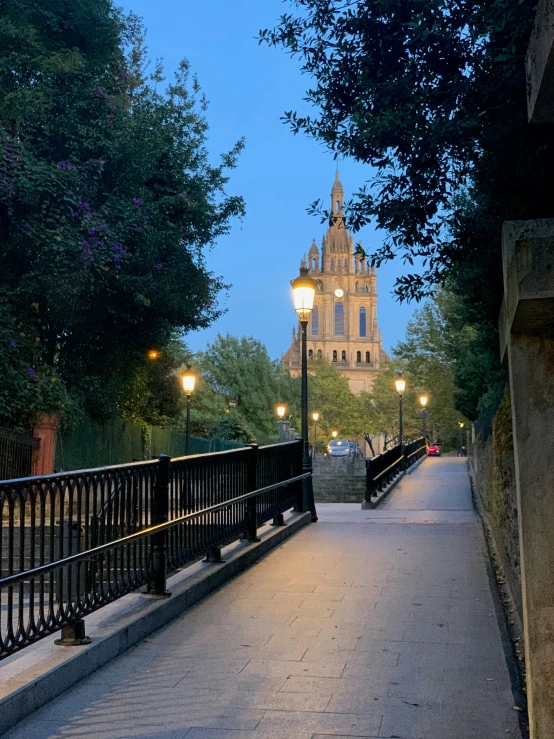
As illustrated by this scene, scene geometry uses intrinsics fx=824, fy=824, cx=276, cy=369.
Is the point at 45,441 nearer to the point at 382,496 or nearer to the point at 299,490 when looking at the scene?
the point at 382,496

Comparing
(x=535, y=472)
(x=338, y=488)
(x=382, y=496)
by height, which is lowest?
(x=338, y=488)

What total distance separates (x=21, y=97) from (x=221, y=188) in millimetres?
6957

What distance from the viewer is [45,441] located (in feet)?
68.2

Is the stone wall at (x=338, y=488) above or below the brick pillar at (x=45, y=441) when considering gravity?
below

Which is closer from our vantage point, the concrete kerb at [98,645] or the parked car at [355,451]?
the concrete kerb at [98,645]

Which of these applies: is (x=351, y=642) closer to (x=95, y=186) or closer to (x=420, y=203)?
(x=420, y=203)

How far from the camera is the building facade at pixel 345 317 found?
16050cm

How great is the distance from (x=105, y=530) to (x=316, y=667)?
1769 millimetres

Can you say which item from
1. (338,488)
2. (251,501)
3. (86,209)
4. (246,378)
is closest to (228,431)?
(338,488)

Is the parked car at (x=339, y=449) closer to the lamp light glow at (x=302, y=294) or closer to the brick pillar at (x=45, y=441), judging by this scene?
the brick pillar at (x=45, y=441)

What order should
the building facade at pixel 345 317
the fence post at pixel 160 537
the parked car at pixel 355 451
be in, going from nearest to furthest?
1. the fence post at pixel 160 537
2. the parked car at pixel 355 451
3. the building facade at pixel 345 317

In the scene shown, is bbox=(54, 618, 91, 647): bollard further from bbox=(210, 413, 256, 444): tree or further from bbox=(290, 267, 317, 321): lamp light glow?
bbox=(210, 413, 256, 444): tree

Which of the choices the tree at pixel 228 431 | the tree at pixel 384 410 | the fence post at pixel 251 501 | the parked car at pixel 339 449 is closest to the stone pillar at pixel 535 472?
the fence post at pixel 251 501

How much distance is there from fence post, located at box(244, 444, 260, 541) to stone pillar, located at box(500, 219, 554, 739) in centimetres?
698
